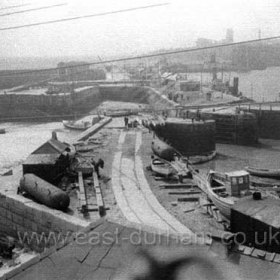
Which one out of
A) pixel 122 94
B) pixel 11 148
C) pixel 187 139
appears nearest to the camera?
pixel 187 139

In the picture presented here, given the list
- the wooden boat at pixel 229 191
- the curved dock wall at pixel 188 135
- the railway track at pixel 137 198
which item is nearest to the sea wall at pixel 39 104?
the curved dock wall at pixel 188 135

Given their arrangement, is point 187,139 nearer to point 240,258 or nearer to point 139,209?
point 139,209

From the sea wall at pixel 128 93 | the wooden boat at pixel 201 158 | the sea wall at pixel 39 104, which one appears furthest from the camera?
the sea wall at pixel 128 93

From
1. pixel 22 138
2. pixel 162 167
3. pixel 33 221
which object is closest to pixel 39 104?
pixel 22 138

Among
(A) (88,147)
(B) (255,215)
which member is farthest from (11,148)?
(B) (255,215)

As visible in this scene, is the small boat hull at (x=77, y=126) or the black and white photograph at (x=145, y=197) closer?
the black and white photograph at (x=145, y=197)

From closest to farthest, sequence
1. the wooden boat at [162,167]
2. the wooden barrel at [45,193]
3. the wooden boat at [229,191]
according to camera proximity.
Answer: the wooden boat at [229,191]
the wooden barrel at [45,193]
the wooden boat at [162,167]

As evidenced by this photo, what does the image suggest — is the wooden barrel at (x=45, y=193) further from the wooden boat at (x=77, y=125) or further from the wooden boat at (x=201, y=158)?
the wooden boat at (x=77, y=125)
